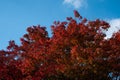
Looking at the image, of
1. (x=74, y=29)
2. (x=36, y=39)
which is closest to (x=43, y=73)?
(x=74, y=29)

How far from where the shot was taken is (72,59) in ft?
86.6

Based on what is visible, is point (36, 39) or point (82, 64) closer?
point (82, 64)

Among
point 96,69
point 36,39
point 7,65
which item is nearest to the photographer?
point 96,69

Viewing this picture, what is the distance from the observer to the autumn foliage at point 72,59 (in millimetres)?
26328

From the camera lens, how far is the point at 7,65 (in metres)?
28.4

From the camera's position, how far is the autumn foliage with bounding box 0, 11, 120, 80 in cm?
2633

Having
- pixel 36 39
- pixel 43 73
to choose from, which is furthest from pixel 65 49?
pixel 36 39

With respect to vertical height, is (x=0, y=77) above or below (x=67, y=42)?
below

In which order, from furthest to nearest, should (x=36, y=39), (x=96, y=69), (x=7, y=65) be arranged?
(x=36, y=39) → (x=7, y=65) → (x=96, y=69)

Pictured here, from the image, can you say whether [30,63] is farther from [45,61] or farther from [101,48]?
[101,48]

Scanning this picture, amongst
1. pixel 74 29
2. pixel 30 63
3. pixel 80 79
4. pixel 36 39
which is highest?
pixel 36 39

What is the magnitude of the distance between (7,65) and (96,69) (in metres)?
7.89

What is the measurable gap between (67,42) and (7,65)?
18.7 ft

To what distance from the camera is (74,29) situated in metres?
29.0
